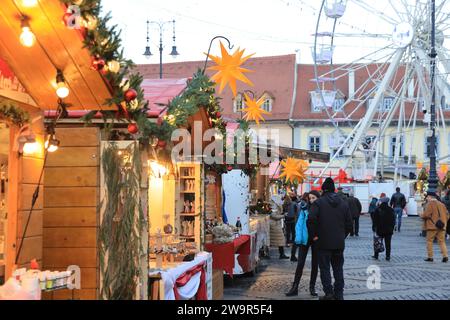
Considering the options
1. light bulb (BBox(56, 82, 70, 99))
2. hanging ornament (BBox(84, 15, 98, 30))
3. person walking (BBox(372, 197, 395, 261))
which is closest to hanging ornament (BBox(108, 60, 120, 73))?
hanging ornament (BBox(84, 15, 98, 30))

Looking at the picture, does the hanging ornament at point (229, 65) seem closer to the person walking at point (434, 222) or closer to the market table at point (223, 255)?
the market table at point (223, 255)

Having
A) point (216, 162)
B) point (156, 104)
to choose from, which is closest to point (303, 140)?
point (216, 162)

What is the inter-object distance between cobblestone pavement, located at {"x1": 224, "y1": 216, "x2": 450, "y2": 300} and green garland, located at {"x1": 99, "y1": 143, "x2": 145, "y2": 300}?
5009 millimetres

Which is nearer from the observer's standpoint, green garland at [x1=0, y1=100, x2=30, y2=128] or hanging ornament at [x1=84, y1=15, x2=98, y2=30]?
hanging ornament at [x1=84, y1=15, x2=98, y2=30]

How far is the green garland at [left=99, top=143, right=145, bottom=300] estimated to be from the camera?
24.0 feet

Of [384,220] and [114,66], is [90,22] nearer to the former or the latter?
[114,66]

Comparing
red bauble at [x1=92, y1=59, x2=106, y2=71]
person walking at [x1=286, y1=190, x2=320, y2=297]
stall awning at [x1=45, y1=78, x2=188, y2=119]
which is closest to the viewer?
red bauble at [x1=92, y1=59, x2=106, y2=71]

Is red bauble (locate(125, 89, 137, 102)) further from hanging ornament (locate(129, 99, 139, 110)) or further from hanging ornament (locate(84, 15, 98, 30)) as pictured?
hanging ornament (locate(84, 15, 98, 30))

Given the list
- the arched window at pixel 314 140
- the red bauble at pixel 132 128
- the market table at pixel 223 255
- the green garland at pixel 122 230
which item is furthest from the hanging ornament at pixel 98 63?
the arched window at pixel 314 140

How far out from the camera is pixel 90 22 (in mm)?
5973

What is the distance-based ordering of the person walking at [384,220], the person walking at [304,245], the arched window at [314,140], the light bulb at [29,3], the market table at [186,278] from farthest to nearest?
the arched window at [314,140]
the person walking at [384,220]
the person walking at [304,245]
the market table at [186,278]
the light bulb at [29,3]

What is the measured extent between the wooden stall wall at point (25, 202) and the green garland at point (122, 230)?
1.96 feet

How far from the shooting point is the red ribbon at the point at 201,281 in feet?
28.2
